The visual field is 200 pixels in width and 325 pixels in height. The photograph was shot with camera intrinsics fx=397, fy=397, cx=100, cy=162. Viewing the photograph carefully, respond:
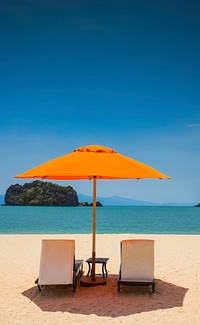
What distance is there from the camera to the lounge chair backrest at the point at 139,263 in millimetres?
6082

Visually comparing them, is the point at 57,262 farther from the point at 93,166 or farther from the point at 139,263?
the point at 93,166

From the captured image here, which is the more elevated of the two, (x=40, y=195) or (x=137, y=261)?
(x=40, y=195)

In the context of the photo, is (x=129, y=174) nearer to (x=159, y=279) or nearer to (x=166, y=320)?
(x=166, y=320)

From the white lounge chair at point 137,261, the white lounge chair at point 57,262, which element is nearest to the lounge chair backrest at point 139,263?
the white lounge chair at point 137,261

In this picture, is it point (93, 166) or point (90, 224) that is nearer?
point (93, 166)

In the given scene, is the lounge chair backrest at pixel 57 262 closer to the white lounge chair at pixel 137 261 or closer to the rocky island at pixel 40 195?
the white lounge chair at pixel 137 261

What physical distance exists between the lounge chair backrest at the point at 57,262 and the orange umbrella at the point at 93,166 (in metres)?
1.06

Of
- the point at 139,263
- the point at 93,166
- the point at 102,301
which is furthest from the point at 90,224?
the point at 93,166

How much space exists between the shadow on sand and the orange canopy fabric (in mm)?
1794

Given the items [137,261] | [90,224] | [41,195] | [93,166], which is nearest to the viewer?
[93,166]

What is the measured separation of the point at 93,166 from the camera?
5.68 m

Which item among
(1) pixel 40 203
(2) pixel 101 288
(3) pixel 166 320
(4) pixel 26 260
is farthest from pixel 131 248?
(1) pixel 40 203

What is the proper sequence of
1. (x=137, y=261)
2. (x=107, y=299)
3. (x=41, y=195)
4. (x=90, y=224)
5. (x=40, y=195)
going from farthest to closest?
(x=40, y=195)
(x=41, y=195)
(x=90, y=224)
(x=137, y=261)
(x=107, y=299)

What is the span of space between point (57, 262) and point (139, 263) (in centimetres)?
125
